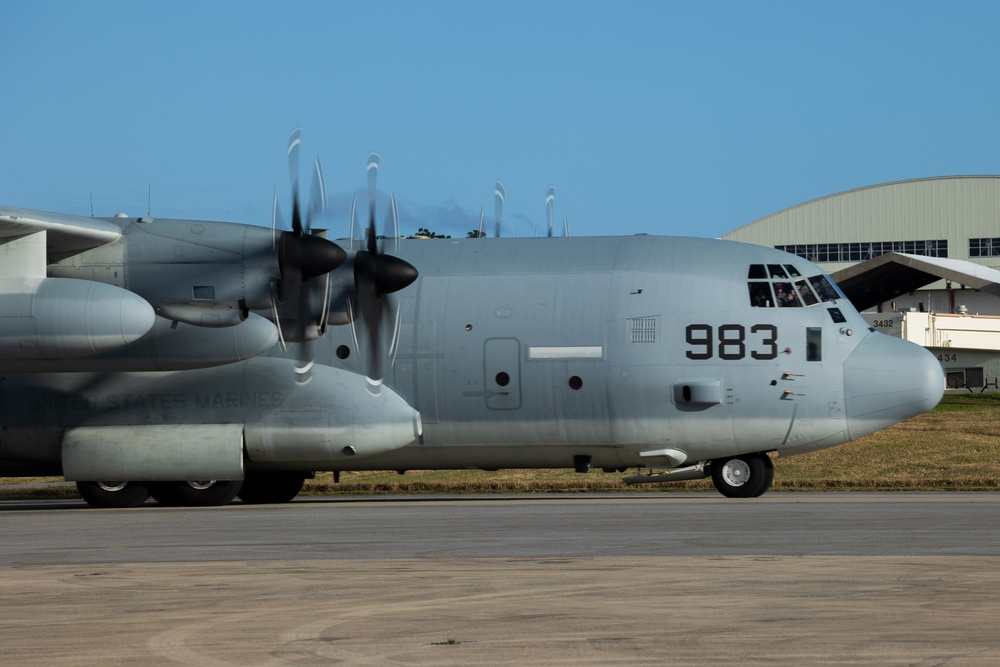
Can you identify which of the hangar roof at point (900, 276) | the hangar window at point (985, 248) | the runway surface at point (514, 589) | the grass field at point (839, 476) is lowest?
the grass field at point (839, 476)

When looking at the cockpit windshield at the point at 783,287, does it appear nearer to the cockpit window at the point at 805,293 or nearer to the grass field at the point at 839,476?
the cockpit window at the point at 805,293

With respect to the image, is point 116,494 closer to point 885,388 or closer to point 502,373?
point 502,373

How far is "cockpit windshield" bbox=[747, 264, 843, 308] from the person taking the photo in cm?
2250

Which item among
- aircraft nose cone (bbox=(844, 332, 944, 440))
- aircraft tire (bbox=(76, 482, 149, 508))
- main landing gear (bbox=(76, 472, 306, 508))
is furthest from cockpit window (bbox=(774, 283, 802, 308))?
aircraft tire (bbox=(76, 482, 149, 508))

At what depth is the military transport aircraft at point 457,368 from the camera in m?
21.6

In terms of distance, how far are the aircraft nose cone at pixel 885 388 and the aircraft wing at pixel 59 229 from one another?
12536 mm

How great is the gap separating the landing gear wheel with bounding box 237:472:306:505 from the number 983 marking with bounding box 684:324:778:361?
26.9ft

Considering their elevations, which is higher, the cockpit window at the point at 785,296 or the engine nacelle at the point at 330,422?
the cockpit window at the point at 785,296

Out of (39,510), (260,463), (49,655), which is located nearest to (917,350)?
(260,463)

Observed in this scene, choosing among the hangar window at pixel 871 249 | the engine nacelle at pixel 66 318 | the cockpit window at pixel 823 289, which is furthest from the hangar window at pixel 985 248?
the engine nacelle at pixel 66 318

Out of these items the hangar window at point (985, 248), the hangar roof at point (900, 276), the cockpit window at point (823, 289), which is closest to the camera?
the cockpit window at point (823, 289)

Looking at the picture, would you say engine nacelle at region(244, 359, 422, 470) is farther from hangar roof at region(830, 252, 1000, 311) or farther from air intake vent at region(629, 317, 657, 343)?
hangar roof at region(830, 252, 1000, 311)

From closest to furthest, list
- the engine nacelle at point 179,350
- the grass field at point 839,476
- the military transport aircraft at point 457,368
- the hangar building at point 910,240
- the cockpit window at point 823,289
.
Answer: the engine nacelle at point 179,350
the military transport aircraft at point 457,368
the cockpit window at point 823,289
the grass field at point 839,476
the hangar building at point 910,240

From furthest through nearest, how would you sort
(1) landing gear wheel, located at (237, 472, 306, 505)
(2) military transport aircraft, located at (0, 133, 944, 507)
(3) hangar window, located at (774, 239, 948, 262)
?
(3) hangar window, located at (774, 239, 948, 262) < (1) landing gear wheel, located at (237, 472, 306, 505) < (2) military transport aircraft, located at (0, 133, 944, 507)
